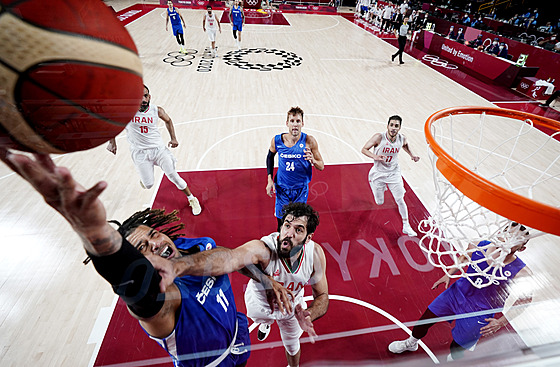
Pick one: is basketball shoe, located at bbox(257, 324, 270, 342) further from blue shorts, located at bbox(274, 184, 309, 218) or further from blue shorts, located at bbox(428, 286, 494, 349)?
blue shorts, located at bbox(428, 286, 494, 349)

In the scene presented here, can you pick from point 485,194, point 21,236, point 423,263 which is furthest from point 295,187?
point 21,236

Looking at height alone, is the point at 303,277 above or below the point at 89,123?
below

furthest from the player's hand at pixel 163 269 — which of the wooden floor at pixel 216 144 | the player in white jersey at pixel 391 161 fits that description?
the player in white jersey at pixel 391 161

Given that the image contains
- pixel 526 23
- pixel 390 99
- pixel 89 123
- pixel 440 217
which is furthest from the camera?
pixel 526 23

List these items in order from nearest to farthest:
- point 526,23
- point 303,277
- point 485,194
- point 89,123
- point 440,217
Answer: point 89,123 → point 485,194 → point 303,277 → point 440,217 → point 526,23

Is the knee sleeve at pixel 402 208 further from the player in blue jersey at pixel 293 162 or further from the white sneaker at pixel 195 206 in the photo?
the white sneaker at pixel 195 206

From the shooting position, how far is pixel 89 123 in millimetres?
589

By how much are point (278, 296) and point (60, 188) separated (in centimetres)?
112

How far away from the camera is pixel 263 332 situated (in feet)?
6.84

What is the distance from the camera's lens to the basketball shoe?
6.78 feet

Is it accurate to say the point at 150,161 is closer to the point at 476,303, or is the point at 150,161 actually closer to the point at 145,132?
the point at 145,132

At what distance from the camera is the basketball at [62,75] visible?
0.47 metres

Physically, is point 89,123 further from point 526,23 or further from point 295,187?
point 526,23

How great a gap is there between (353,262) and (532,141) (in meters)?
4.46
